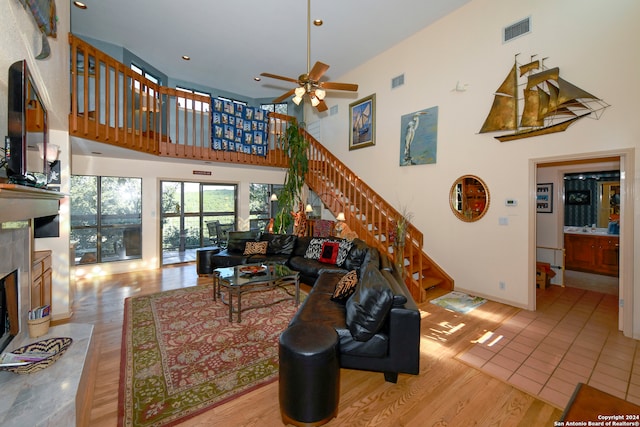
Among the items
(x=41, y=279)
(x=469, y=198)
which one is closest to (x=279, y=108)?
(x=469, y=198)

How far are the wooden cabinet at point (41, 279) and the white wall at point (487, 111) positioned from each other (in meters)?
5.56

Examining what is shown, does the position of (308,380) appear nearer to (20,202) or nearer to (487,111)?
(20,202)

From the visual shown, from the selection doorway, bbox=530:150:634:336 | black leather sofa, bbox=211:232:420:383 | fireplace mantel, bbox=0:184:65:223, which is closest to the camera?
fireplace mantel, bbox=0:184:65:223

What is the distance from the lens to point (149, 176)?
5941 mm

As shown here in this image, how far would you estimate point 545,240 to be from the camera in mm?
5297

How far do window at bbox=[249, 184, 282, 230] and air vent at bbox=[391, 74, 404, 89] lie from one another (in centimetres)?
413

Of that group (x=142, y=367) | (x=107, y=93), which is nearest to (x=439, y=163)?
(x=142, y=367)

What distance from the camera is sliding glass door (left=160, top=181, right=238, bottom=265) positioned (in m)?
7.00

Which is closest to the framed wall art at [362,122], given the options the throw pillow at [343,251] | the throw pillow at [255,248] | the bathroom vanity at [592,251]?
the throw pillow at [343,251]

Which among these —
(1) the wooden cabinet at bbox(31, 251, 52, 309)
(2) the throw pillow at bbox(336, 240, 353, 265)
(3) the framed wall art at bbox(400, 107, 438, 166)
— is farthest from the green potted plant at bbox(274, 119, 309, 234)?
(1) the wooden cabinet at bbox(31, 251, 52, 309)

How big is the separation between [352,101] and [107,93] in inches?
195

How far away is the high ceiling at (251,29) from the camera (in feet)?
14.7

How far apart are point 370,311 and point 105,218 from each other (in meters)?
6.05

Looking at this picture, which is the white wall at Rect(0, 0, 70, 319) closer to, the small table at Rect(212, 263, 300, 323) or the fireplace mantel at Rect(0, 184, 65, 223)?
the fireplace mantel at Rect(0, 184, 65, 223)
